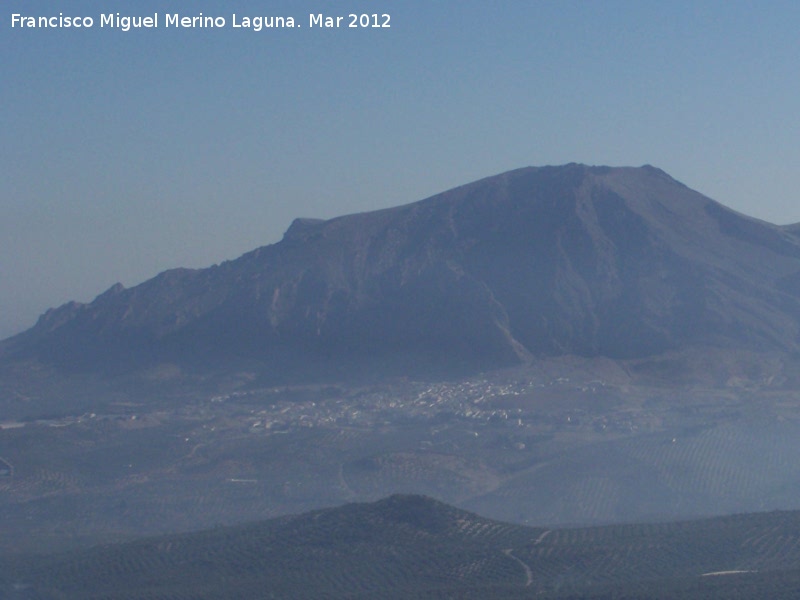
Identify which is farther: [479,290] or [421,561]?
[479,290]

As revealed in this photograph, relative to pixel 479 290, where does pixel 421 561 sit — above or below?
below

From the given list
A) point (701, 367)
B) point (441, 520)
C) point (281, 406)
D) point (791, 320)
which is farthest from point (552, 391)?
point (441, 520)

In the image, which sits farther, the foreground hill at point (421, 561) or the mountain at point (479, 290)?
the mountain at point (479, 290)

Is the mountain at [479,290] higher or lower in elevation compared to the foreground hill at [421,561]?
higher

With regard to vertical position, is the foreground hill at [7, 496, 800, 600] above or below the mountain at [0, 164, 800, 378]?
Result: below
